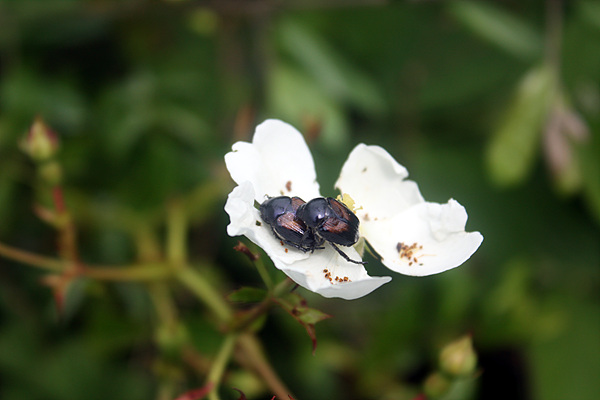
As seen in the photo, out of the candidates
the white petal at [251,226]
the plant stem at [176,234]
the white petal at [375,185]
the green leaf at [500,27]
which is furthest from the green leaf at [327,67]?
the white petal at [251,226]

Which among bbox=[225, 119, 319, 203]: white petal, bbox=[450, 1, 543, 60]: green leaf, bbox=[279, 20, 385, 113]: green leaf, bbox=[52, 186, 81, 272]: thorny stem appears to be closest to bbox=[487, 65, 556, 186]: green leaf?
bbox=[450, 1, 543, 60]: green leaf

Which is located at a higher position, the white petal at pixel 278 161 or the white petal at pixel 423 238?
the white petal at pixel 278 161

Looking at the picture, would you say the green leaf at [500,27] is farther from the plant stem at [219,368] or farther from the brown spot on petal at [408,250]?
the plant stem at [219,368]

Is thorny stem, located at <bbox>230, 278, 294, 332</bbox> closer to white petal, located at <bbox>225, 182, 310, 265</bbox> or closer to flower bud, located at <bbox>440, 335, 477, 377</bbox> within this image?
white petal, located at <bbox>225, 182, 310, 265</bbox>

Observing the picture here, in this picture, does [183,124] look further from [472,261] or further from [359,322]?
[472,261]

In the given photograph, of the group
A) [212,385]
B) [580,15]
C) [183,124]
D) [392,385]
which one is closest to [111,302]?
[183,124]

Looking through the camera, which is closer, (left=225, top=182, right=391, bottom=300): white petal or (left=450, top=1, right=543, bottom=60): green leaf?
(left=225, top=182, right=391, bottom=300): white petal

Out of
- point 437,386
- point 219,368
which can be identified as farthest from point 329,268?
point 437,386

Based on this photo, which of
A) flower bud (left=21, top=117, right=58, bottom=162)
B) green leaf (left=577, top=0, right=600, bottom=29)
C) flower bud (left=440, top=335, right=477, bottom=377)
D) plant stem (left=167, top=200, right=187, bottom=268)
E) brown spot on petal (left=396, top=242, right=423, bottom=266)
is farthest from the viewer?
green leaf (left=577, top=0, right=600, bottom=29)
